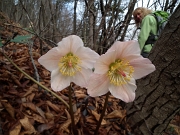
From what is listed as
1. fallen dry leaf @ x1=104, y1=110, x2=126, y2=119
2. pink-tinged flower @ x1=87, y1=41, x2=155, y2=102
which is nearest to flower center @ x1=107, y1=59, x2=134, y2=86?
pink-tinged flower @ x1=87, y1=41, x2=155, y2=102

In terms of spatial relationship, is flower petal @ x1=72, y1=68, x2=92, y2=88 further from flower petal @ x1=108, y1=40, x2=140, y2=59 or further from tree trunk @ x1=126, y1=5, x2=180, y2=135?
tree trunk @ x1=126, y1=5, x2=180, y2=135

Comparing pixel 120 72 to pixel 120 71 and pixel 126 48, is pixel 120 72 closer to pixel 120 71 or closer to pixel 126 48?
pixel 120 71

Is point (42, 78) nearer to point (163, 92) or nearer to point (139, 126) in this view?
point (139, 126)

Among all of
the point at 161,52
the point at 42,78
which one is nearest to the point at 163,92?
the point at 161,52

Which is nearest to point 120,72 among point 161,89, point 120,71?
point 120,71

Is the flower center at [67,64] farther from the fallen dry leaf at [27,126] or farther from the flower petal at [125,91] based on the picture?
the fallen dry leaf at [27,126]

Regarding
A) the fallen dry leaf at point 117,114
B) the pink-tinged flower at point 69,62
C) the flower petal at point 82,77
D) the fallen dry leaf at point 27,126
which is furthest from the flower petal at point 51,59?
the fallen dry leaf at point 117,114
